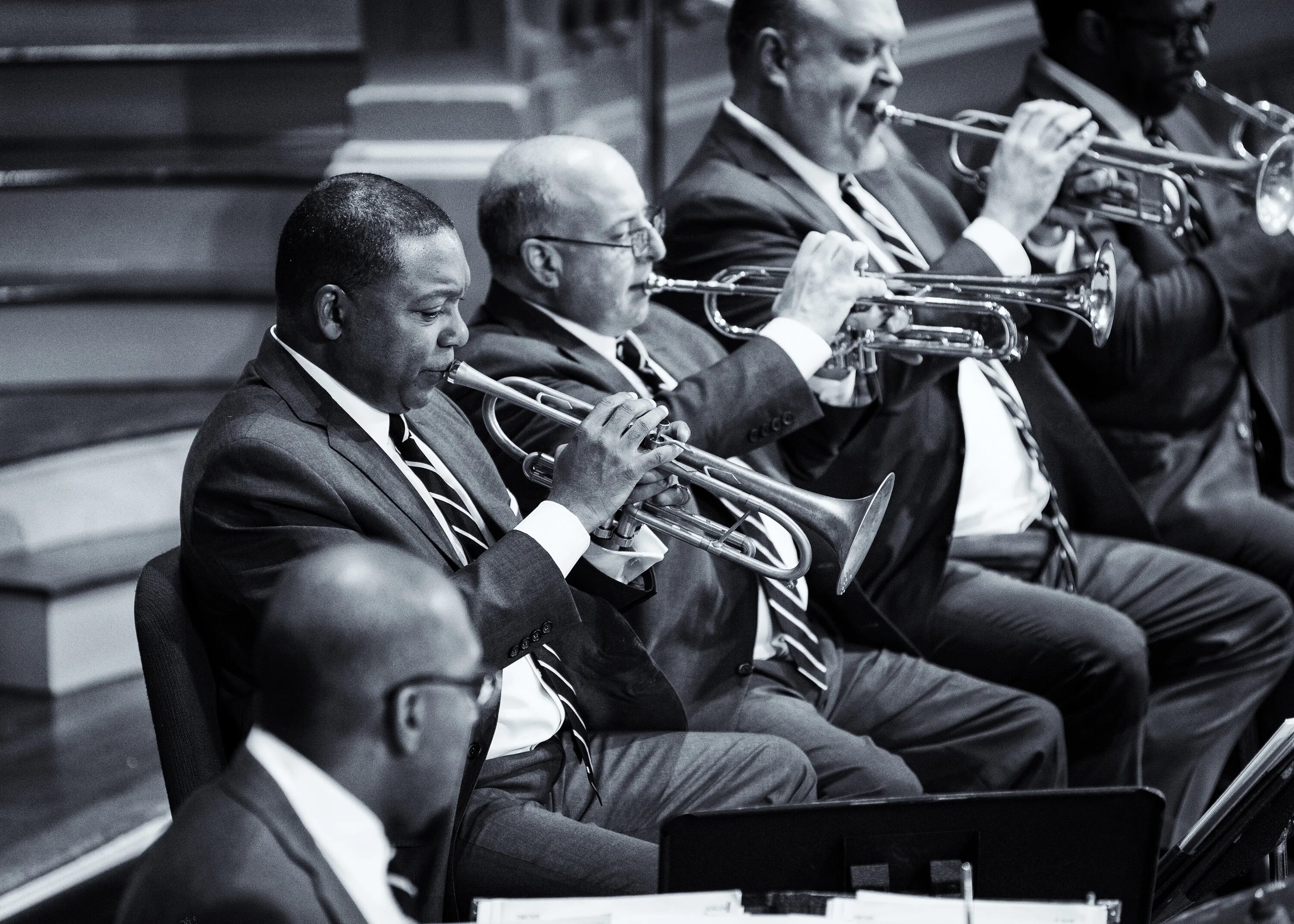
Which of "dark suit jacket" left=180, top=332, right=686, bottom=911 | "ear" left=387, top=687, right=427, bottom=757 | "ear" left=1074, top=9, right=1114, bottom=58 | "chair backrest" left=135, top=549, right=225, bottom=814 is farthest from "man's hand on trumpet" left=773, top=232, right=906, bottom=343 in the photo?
"ear" left=387, top=687, right=427, bottom=757

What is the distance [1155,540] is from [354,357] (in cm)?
204

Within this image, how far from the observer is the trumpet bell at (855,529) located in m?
2.49

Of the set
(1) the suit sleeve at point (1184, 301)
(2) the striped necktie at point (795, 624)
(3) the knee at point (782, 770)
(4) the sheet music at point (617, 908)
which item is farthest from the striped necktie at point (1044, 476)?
(4) the sheet music at point (617, 908)

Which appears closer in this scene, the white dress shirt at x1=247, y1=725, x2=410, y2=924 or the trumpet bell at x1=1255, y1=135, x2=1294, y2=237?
the white dress shirt at x1=247, y1=725, x2=410, y2=924

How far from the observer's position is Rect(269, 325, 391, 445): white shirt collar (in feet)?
7.35

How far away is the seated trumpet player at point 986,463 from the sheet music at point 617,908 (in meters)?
1.45

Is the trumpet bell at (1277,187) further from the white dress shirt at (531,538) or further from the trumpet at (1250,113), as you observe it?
the white dress shirt at (531,538)

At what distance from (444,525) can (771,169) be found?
49.6 inches

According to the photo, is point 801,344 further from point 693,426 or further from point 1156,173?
point 1156,173

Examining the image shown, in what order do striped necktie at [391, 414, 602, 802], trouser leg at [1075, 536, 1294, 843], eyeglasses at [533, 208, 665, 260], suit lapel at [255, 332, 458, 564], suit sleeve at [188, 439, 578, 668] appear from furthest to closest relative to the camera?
1. trouser leg at [1075, 536, 1294, 843]
2. eyeglasses at [533, 208, 665, 260]
3. striped necktie at [391, 414, 602, 802]
4. suit lapel at [255, 332, 458, 564]
5. suit sleeve at [188, 439, 578, 668]

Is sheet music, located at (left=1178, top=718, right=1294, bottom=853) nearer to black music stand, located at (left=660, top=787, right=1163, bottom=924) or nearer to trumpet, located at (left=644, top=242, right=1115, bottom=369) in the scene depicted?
black music stand, located at (left=660, top=787, right=1163, bottom=924)

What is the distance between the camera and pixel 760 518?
109 inches

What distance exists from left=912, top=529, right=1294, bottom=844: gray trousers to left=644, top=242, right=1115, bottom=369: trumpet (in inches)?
19.0

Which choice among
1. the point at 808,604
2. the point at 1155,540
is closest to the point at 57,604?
the point at 808,604
